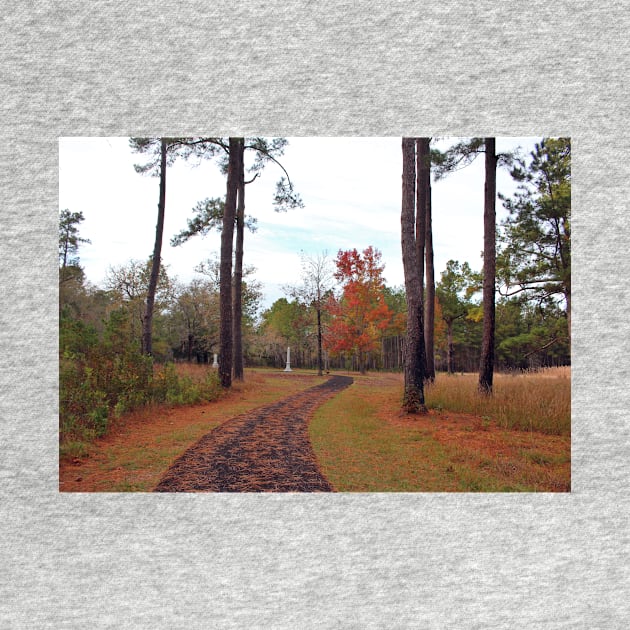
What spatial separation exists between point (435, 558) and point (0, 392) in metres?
2.98

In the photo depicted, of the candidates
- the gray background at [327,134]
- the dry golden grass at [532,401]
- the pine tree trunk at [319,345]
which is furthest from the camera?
the pine tree trunk at [319,345]

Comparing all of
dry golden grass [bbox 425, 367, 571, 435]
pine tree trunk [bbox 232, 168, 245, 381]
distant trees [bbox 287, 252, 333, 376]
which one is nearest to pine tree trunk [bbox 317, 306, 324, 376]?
distant trees [bbox 287, 252, 333, 376]

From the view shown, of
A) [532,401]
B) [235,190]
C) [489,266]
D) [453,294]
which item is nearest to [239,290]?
[235,190]

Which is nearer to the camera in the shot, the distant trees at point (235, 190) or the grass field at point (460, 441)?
the grass field at point (460, 441)

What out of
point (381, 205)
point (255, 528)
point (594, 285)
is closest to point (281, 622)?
point (255, 528)

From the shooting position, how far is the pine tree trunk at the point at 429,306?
10.5 ft

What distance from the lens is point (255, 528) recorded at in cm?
290

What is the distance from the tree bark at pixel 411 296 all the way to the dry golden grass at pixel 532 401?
0.42 m

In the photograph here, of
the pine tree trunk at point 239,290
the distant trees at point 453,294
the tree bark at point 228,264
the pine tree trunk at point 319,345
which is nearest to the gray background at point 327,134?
the tree bark at point 228,264

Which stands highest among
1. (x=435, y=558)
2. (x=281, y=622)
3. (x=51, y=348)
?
(x=51, y=348)

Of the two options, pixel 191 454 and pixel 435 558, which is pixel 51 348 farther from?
pixel 435 558

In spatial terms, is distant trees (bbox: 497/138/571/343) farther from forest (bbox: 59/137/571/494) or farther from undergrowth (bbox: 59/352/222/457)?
undergrowth (bbox: 59/352/222/457)

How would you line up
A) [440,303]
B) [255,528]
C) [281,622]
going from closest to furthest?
[281,622] < [255,528] < [440,303]

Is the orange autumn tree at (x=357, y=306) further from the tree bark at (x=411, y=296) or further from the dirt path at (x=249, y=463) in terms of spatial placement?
the dirt path at (x=249, y=463)
